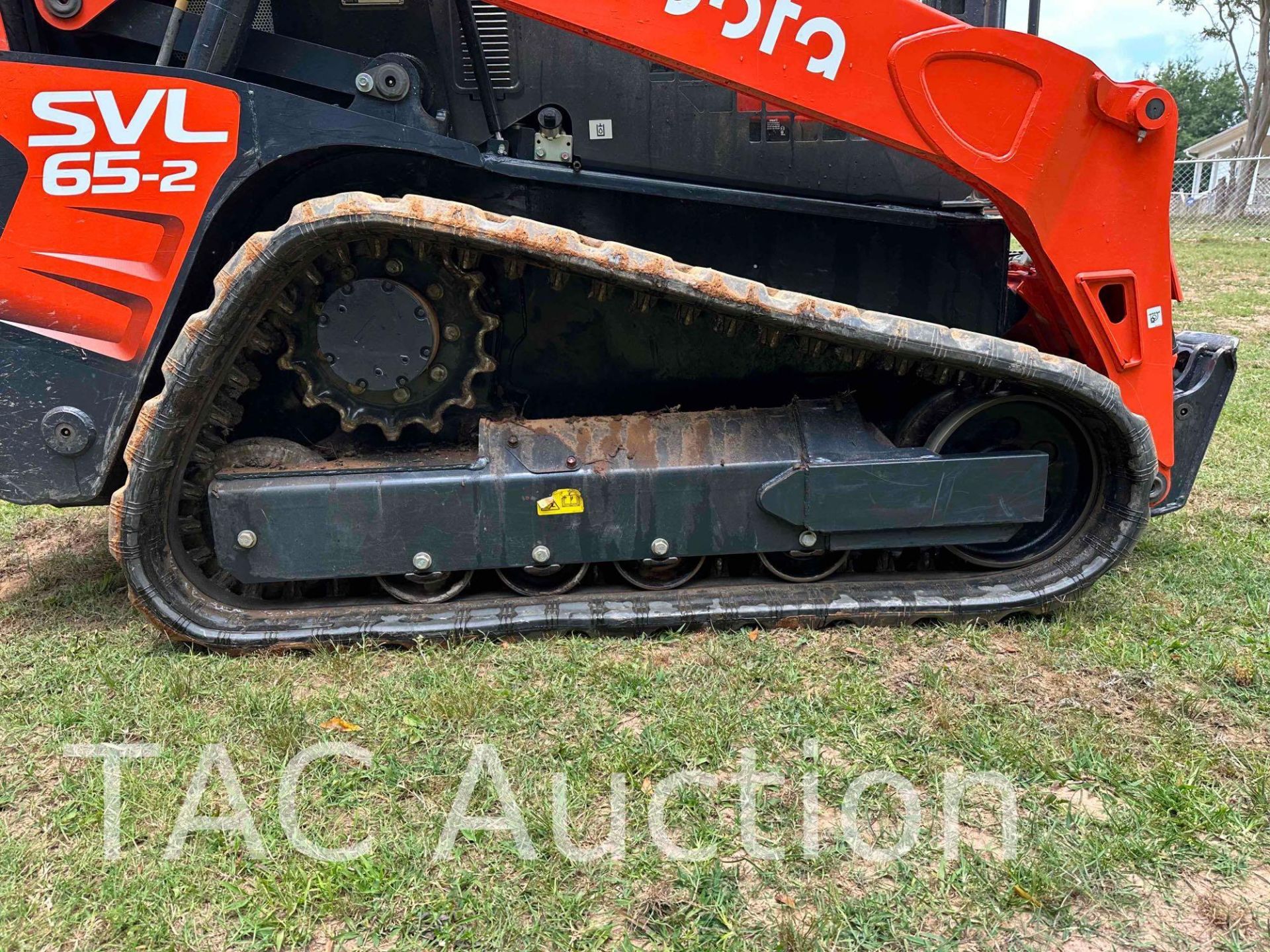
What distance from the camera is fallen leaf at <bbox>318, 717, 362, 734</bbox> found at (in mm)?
2559

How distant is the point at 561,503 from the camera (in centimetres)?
299

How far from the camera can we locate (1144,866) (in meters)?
2.05

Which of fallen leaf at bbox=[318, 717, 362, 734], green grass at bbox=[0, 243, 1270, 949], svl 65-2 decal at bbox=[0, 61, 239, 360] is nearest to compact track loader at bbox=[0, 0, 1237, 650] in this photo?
svl 65-2 decal at bbox=[0, 61, 239, 360]

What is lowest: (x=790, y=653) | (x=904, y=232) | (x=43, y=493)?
(x=790, y=653)

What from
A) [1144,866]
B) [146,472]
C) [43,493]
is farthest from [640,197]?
[1144,866]

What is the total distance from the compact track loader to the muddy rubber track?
0.04 feet

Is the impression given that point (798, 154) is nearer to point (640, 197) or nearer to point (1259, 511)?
point (640, 197)

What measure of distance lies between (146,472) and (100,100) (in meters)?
1.03

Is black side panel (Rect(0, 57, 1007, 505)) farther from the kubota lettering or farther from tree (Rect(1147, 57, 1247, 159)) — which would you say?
tree (Rect(1147, 57, 1247, 159))

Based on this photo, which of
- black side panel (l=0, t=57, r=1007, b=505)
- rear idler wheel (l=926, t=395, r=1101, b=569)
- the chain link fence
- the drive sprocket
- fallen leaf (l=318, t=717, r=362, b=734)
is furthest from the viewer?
the chain link fence

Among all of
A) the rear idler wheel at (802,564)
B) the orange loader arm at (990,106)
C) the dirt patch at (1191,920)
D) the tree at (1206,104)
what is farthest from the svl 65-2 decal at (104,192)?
the tree at (1206,104)

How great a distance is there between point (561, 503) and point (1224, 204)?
2181cm

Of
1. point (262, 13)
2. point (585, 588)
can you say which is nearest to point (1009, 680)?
point (585, 588)

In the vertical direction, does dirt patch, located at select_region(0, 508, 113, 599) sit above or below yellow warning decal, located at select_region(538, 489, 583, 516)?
below
